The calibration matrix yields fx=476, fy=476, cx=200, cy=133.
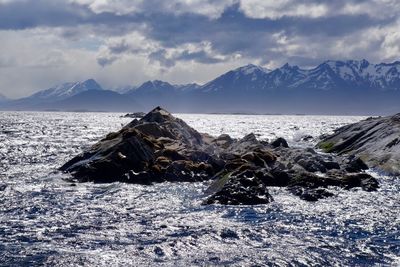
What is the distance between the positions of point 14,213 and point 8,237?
20.1 ft

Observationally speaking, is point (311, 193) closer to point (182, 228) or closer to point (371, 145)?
point (182, 228)

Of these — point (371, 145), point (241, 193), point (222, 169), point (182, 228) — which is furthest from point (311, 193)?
point (371, 145)

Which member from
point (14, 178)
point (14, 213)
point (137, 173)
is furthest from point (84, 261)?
point (14, 178)

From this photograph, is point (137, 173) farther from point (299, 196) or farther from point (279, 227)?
point (279, 227)

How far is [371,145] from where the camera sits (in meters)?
63.8

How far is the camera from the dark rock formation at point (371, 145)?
53.0 m

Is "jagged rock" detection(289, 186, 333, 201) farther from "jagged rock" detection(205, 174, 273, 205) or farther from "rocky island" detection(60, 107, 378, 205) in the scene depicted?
"jagged rock" detection(205, 174, 273, 205)

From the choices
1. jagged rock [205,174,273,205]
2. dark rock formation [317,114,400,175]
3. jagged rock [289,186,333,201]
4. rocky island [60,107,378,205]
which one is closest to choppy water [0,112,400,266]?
jagged rock [289,186,333,201]

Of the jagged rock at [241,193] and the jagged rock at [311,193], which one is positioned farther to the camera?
the jagged rock at [311,193]

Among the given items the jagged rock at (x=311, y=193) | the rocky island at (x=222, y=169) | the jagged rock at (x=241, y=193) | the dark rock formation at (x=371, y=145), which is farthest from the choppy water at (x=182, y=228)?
the dark rock formation at (x=371, y=145)

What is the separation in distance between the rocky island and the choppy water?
68.1 inches

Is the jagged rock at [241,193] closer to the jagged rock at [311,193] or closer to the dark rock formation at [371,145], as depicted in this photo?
the jagged rock at [311,193]

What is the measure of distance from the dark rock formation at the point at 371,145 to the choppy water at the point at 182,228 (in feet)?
33.9

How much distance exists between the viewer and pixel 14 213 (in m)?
31.5
